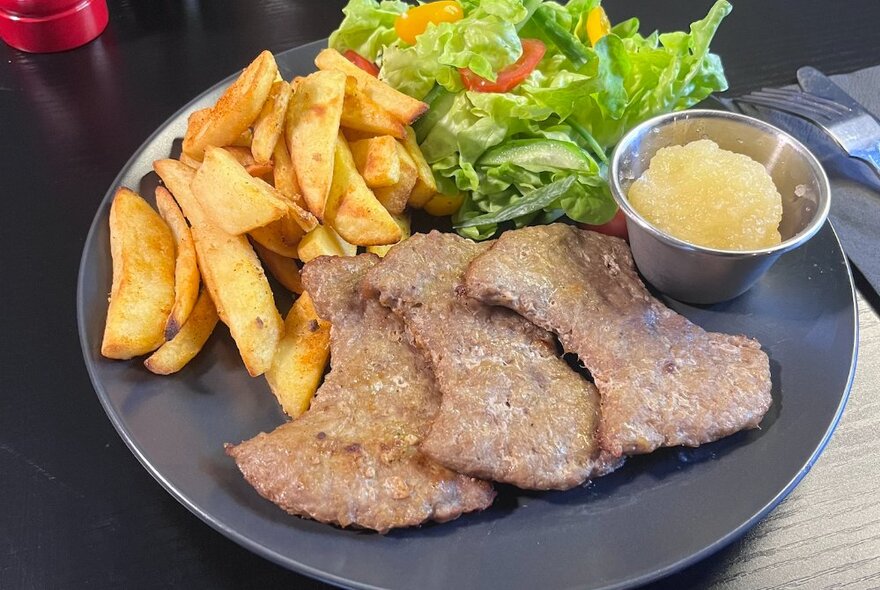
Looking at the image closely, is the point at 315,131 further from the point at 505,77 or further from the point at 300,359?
the point at 505,77

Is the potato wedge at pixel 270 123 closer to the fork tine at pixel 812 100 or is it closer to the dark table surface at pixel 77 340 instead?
the dark table surface at pixel 77 340

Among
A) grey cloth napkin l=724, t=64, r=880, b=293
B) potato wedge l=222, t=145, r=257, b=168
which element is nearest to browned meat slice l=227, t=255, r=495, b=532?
potato wedge l=222, t=145, r=257, b=168

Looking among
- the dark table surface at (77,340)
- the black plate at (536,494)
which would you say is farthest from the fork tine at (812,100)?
the black plate at (536,494)

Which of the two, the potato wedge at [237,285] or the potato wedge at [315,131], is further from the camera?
the potato wedge at [315,131]

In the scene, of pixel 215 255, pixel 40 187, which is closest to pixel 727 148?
pixel 215 255

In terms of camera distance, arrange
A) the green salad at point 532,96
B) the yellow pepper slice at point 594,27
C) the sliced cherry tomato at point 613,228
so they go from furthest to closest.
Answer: the yellow pepper slice at point 594,27, the sliced cherry tomato at point 613,228, the green salad at point 532,96

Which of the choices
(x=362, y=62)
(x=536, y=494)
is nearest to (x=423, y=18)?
(x=362, y=62)

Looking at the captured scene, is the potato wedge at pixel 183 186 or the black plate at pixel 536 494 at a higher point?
the potato wedge at pixel 183 186
